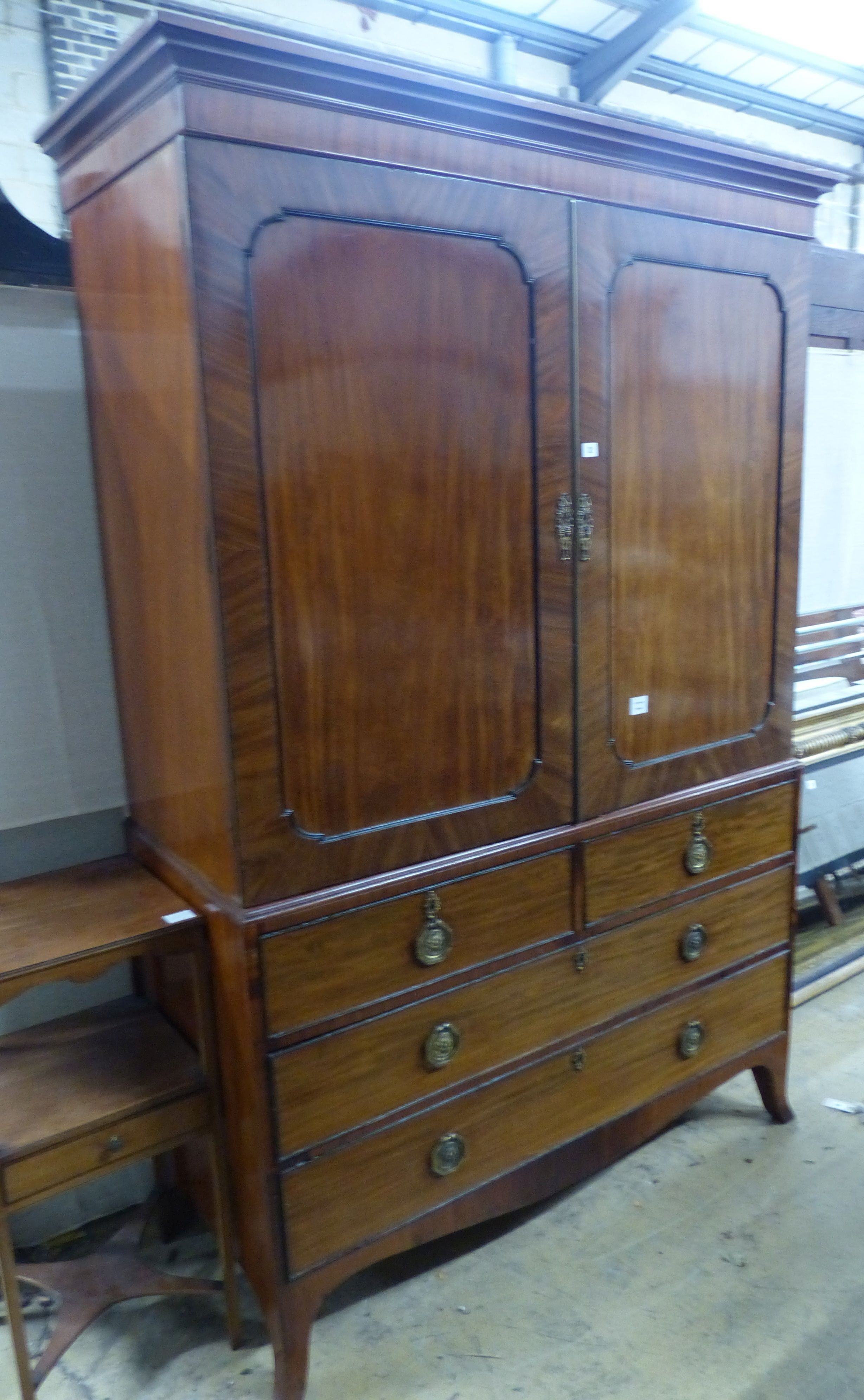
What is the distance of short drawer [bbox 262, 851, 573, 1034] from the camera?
4.28 ft

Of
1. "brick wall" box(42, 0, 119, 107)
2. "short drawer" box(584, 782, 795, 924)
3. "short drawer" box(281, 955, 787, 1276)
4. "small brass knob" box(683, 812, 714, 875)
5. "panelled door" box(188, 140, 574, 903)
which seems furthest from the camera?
"brick wall" box(42, 0, 119, 107)

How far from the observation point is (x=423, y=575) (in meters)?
1.35

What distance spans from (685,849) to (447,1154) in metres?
0.69

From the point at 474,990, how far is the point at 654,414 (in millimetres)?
989

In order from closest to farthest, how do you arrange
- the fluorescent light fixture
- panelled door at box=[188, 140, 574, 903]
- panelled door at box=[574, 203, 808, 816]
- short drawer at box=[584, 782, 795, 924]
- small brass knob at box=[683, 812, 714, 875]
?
panelled door at box=[188, 140, 574, 903] < panelled door at box=[574, 203, 808, 816] < short drawer at box=[584, 782, 795, 924] < small brass knob at box=[683, 812, 714, 875] < the fluorescent light fixture

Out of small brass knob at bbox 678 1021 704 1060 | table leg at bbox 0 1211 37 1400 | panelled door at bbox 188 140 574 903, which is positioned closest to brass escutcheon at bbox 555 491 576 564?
panelled door at bbox 188 140 574 903

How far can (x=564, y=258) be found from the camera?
1.41 m

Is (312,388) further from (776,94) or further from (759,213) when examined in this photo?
(776,94)

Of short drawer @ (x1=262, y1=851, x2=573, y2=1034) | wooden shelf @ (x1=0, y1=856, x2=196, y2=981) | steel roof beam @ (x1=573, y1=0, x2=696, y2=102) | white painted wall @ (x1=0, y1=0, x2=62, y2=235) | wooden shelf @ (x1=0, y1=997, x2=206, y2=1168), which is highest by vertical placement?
steel roof beam @ (x1=573, y1=0, x2=696, y2=102)

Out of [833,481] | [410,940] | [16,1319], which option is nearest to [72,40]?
[410,940]

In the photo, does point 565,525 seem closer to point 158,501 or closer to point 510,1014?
point 158,501

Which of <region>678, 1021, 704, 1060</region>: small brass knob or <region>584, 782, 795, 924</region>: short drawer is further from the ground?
<region>584, 782, 795, 924</region>: short drawer

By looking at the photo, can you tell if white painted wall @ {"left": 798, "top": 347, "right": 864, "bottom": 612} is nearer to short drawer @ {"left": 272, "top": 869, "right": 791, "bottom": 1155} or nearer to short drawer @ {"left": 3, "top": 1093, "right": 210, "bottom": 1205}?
short drawer @ {"left": 272, "top": 869, "right": 791, "bottom": 1155}

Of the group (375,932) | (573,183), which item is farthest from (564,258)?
(375,932)
